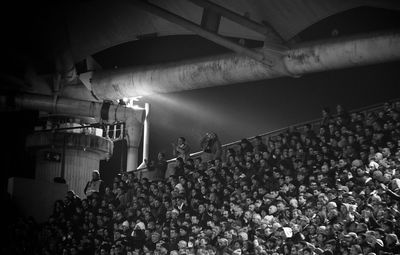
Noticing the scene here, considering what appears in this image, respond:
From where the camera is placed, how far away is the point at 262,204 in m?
17.2

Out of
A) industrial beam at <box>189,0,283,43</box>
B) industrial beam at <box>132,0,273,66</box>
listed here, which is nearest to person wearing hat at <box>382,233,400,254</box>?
industrial beam at <box>132,0,273,66</box>

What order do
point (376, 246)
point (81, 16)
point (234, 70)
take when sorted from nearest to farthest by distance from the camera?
point (376, 246)
point (234, 70)
point (81, 16)

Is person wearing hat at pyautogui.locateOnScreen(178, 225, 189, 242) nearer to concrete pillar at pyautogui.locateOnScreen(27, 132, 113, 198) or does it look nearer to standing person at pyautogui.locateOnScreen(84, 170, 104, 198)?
standing person at pyautogui.locateOnScreen(84, 170, 104, 198)

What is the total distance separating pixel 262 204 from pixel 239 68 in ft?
24.2

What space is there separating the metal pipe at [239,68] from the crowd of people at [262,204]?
7.17 feet

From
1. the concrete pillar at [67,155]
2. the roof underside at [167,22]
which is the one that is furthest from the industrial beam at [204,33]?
the concrete pillar at [67,155]

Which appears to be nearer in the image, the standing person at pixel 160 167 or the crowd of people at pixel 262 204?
the crowd of people at pixel 262 204

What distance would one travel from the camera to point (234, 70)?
23.8m

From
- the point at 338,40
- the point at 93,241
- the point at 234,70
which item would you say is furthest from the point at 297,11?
the point at 93,241

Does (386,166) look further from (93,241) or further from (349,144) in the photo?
(93,241)

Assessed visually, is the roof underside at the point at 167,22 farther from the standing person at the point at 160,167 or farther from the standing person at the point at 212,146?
the standing person at the point at 160,167

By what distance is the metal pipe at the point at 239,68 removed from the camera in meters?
20.6

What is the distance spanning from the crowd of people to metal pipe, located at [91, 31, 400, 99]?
2186 mm

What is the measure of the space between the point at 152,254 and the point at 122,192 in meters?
4.25
